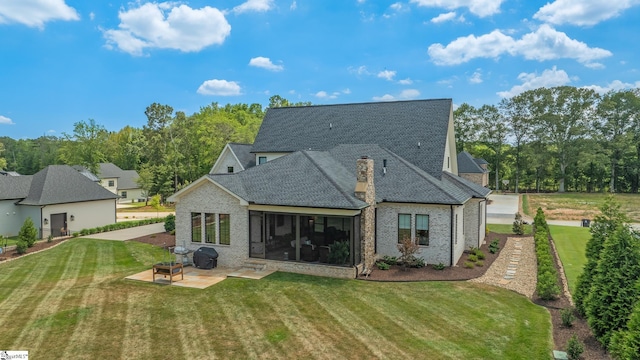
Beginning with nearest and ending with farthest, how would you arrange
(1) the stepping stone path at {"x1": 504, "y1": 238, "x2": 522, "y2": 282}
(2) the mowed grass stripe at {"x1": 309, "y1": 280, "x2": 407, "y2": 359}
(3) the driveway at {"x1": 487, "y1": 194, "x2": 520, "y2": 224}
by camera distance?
(2) the mowed grass stripe at {"x1": 309, "y1": 280, "x2": 407, "y2": 359}
(1) the stepping stone path at {"x1": 504, "y1": 238, "x2": 522, "y2": 282}
(3) the driveway at {"x1": 487, "y1": 194, "x2": 520, "y2": 224}

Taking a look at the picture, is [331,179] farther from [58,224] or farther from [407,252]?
[58,224]

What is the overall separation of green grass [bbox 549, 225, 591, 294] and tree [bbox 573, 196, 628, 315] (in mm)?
1962

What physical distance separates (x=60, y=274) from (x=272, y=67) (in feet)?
128

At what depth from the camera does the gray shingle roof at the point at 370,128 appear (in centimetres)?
2334

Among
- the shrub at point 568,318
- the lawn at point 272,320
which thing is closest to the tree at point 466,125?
the lawn at point 272,320

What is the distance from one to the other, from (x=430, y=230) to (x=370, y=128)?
34.4 feet

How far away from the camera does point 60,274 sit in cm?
1727

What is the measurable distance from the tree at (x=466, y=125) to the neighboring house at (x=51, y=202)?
63.0 m

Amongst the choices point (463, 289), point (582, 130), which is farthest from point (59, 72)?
point (582, 130)

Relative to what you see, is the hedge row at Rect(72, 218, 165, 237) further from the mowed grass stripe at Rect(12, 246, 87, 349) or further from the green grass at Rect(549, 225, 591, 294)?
the green grass at Rect(549, 225, 591, 294)

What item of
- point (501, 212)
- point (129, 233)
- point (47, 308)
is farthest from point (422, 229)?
point (501, 212)

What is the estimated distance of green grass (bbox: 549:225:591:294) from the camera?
55.1 ft

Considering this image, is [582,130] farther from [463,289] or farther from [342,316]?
[342,316]

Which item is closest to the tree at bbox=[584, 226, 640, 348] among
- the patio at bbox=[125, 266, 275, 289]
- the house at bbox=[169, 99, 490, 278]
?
the house at bbox=[169, 99, 490, 278]
